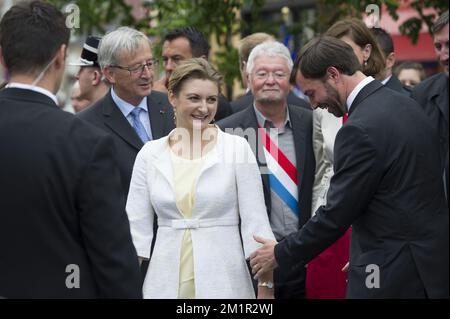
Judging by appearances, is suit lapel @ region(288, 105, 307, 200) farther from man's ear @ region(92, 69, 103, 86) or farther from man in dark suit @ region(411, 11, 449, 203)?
man's ear @ region(92, 69, 103, 86)

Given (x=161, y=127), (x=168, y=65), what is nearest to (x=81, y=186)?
(x=161, y=127)

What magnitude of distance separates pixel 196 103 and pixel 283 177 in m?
1.15

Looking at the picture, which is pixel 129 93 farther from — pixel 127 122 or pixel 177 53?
pixel 177 53

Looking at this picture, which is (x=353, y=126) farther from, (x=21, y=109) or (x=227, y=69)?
(x=227, y=69)

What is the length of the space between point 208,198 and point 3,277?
1749 mm

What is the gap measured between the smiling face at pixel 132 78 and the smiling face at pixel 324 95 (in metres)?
1.66

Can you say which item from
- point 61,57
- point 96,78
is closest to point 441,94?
point 61,57

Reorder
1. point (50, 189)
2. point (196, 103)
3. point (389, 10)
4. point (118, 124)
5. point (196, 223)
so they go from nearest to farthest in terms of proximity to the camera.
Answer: point (50, 189)
point (196, 223)
point (196, 103)
point (118, 124)
point (389, 10)

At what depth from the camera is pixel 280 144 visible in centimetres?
701

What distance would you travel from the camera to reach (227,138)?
235 inches

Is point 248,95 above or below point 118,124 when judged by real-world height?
above

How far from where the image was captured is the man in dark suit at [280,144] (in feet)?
22.5

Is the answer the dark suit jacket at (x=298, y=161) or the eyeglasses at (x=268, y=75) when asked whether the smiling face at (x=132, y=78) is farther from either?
the eyeglasses at (x=268, y=75)

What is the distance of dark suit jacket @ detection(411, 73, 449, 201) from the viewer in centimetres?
521
